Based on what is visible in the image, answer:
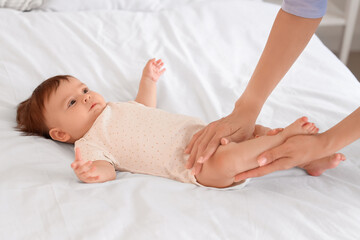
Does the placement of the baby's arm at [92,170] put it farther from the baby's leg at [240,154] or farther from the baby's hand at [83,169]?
the baby's leg at [240,154]

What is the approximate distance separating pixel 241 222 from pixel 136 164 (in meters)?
0.37

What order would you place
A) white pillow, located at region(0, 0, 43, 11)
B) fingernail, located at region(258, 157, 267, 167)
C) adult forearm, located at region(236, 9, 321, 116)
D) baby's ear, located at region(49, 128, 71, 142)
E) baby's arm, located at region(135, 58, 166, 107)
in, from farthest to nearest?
white pillow, located at region(0, 0, 43, 11) < baby's arm, located at region(135, 58, 166, 107) < baby's ear, located at region(49, 128, 71, 142) < adult forearm, located at region(236, 9, 321, 116) < fingernail, located at region(258, 157, 267, 167)

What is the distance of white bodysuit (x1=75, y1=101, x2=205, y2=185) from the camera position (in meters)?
1.11

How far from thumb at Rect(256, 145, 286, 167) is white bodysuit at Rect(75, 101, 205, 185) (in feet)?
0.62

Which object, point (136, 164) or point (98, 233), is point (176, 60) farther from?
point (98, 233)

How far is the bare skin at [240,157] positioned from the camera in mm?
982

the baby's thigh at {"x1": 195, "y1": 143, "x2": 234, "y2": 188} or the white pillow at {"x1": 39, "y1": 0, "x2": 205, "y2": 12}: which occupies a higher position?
the white pillow at {"x1": 39, "y1": 0, "x2": 205, "y2": 12}

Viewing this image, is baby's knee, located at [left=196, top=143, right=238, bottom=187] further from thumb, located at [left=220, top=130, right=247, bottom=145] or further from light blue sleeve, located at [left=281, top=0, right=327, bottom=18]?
light blue sleeve, located at [left=281, top=0, right=327, bottom=18]

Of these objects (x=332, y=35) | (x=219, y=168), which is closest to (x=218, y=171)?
(x=219, y=168)

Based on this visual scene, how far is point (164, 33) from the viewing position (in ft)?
5.53

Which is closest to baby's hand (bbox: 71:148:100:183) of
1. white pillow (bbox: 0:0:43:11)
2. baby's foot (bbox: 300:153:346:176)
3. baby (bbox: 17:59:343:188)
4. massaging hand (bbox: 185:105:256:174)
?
baby (bbox: 17:59:343:188)

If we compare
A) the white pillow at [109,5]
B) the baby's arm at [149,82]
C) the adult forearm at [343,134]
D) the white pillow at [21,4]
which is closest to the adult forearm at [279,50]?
the adult forearm at [343,134]

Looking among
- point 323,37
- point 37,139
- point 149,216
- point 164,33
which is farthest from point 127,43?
point 323,37

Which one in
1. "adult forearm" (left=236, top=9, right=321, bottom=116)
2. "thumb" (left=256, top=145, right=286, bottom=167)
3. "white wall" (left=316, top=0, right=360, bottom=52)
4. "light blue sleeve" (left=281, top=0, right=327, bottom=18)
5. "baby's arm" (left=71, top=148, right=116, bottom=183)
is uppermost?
"light blue sleeve" (left=281, top=0, right=327, bottom=18)
